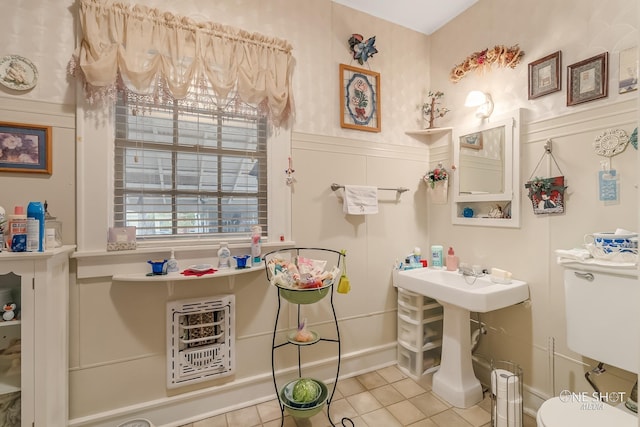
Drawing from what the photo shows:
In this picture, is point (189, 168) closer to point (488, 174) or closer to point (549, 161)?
point (488, 174)

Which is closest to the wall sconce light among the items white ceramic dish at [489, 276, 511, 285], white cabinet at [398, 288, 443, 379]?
white ceramic dish at [489, 276, 511, 285]

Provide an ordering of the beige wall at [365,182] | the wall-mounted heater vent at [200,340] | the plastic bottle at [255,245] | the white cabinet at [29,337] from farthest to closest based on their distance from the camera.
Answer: the plastic bottle at [255,245], the wall-mounted heater vent at [200,340], the beige wall at [365,182], the white cabinet at [29,337]

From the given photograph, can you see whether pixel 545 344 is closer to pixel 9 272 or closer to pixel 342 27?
pixel 342 27

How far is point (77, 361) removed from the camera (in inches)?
64.2

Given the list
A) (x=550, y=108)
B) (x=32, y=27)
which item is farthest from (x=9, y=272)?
(x=550, y=108)

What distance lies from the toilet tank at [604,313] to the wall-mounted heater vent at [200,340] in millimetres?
1960

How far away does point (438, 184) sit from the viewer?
248 cm

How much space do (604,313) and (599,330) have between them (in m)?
0.09

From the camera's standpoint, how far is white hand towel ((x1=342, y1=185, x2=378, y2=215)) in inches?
87.3

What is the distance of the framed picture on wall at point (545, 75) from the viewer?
70.2 inches

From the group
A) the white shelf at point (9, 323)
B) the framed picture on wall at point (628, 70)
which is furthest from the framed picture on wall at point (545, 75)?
the white shelf at point (9, 323)

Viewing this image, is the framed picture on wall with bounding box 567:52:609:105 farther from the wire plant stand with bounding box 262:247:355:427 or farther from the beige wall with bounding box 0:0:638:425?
the wire plant stand with bounding box 262:247:355:427

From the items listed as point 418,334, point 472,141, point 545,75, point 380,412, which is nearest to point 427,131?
point 472,141

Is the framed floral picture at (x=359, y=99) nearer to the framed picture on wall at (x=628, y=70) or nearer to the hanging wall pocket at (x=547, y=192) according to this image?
the hanging wall pocket at (x=547, y=192)
